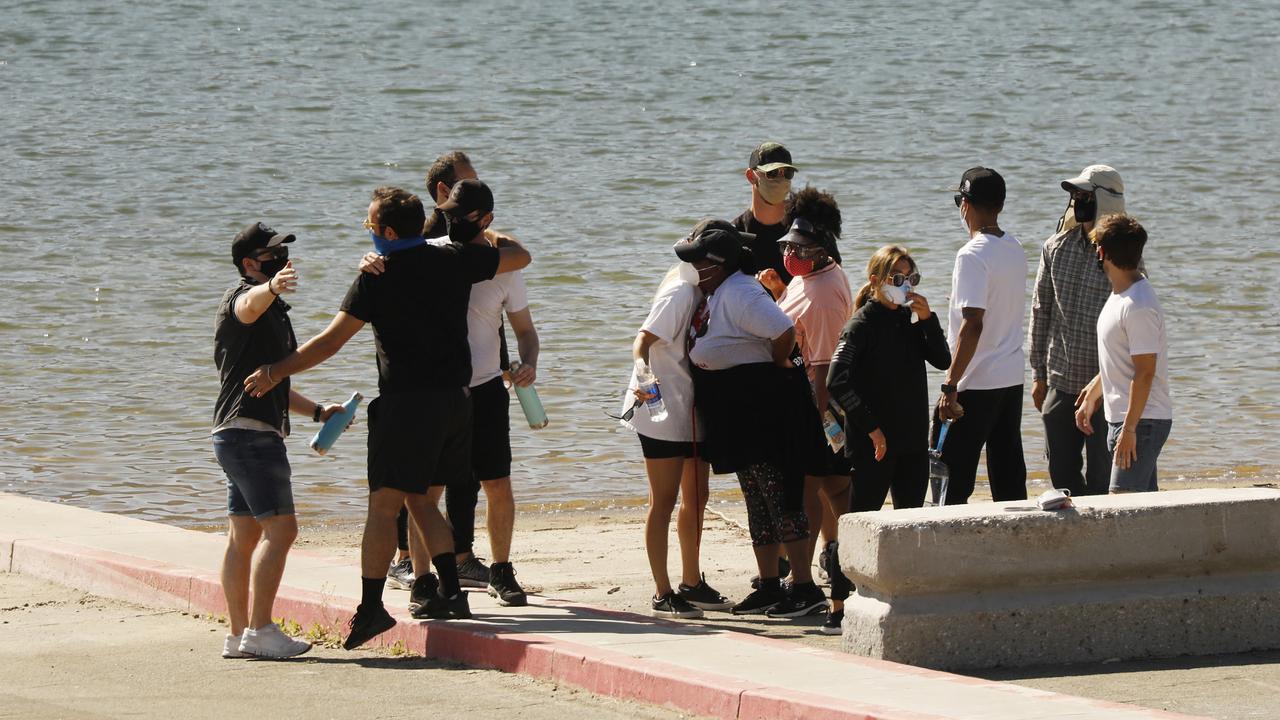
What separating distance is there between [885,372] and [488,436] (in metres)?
1.72

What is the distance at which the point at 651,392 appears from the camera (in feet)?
23.5

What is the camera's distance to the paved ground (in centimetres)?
603

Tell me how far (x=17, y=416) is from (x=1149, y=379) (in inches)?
383

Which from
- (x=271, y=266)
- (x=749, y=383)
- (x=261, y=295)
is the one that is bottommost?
(x=749, y=383)

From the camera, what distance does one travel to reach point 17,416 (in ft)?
44.9

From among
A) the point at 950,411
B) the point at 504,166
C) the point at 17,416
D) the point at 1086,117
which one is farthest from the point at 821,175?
the point at 950,411

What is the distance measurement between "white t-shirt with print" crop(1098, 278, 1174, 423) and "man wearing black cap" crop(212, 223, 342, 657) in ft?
10.5

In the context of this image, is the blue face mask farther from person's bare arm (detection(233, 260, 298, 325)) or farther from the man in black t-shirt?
person's bare arm (detection(233, 260, 298, 325))

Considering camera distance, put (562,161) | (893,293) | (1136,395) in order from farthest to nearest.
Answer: (562,161), (893,293), (1136,395)

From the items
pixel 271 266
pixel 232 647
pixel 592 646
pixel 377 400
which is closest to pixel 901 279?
pixel 592 646

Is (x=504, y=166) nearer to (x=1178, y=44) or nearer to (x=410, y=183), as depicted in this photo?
(x=410, y=183)

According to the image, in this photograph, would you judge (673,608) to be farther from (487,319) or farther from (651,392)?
(487,319)

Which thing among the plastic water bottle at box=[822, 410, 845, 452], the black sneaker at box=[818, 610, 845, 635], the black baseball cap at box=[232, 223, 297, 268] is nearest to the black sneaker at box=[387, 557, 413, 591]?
the black baseball cap at box=[232, 223, 297, 268]

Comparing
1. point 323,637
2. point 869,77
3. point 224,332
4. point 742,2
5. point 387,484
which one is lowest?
point 323,637
